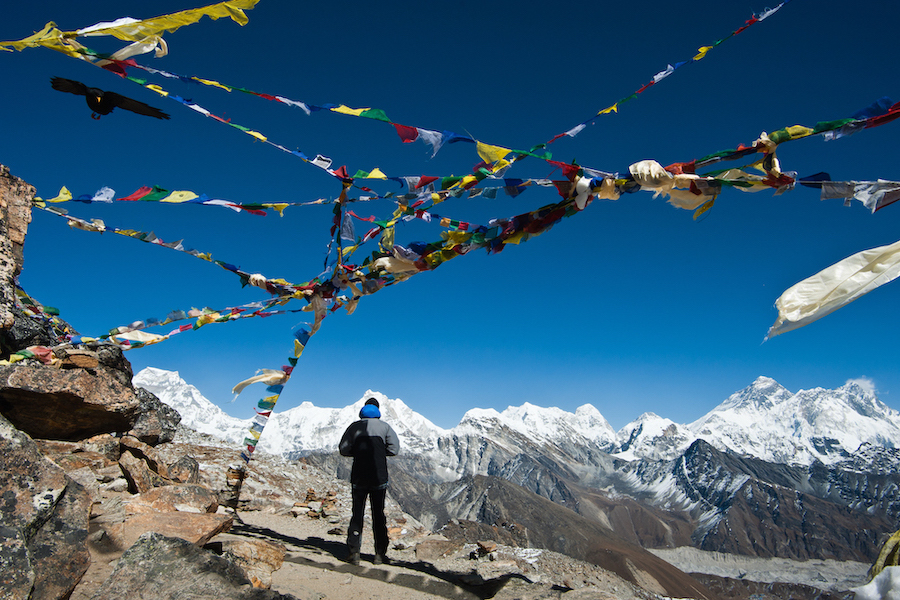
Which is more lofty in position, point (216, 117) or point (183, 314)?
point (216, 117)

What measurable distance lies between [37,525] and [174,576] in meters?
1.01

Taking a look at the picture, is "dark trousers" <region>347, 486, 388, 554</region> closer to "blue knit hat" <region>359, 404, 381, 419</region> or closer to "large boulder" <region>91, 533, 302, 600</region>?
"blue knit hat" <region>359, 404, 381, 419</region>

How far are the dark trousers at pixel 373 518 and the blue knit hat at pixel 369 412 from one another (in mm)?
980

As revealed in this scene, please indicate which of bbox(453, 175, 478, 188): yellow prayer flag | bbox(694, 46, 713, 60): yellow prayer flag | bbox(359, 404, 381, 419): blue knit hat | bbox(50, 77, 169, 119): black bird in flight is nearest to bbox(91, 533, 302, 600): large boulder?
bbox(359, 404, 381, 419): blue knit hat

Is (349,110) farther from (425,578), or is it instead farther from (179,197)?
(425,578)

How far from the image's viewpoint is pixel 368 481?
20.9 feet

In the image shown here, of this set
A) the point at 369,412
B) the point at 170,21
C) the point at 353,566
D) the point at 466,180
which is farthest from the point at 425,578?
the point at 170,21

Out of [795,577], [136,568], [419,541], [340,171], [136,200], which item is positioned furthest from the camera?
[795,577]

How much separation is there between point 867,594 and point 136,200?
8403mm

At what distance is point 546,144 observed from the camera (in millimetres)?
4926

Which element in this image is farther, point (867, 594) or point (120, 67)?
Answer: point (120, 67)

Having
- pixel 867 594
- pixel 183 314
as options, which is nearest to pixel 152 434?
pixel 183 314

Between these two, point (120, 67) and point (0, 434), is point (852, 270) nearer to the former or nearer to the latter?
point (0, 434)

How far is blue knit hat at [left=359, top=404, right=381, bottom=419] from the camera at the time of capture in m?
6.87
